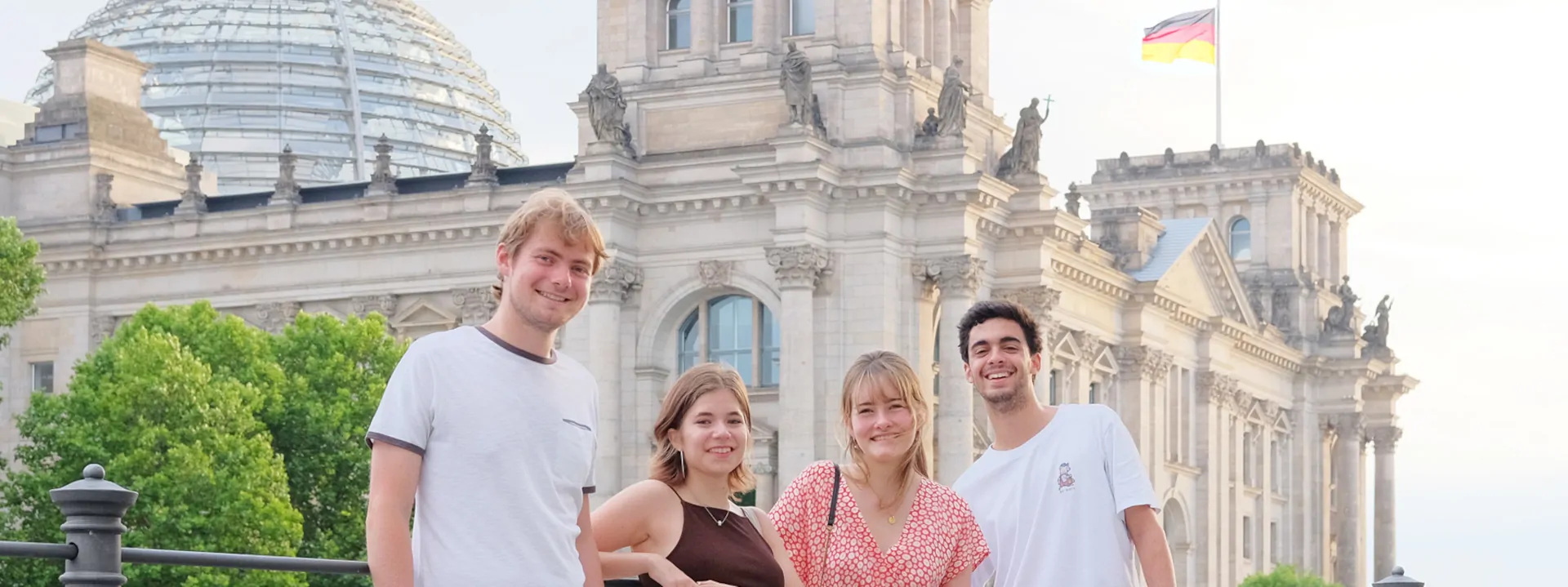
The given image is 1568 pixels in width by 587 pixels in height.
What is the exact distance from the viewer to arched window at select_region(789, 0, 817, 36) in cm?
6812

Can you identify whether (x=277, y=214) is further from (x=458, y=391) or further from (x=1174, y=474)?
(x=458, y=391)

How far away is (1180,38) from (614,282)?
101 feet

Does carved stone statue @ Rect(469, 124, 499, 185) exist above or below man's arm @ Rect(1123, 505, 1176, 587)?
above

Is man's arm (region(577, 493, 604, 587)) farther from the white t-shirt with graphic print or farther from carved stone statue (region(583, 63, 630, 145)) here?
carved stone statue (region(583, 63, 630, 145))

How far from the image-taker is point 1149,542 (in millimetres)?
12250

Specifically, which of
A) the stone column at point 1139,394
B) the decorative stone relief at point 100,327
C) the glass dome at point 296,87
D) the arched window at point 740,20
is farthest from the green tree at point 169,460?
the glass dome at point 296,87

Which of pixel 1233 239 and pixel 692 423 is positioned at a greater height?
pixel 1233 239

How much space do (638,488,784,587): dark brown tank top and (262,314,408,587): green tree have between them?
4441 centimetres

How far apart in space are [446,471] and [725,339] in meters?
58.7

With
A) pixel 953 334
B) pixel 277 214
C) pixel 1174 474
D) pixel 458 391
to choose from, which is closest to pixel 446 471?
pixel 458 391

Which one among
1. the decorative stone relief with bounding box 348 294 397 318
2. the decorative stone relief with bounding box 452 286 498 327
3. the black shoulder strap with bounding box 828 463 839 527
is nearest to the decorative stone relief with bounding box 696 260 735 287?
the decorative stone relief with bounding box 452 286 498 327

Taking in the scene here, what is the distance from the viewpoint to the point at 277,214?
74.6 metres

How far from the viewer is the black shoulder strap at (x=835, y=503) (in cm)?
1177

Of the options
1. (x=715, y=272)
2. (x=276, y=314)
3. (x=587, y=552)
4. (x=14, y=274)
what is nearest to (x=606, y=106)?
(x=715, y=272)
